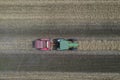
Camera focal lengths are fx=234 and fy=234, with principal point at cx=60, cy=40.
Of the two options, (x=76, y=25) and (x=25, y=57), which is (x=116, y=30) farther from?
(x=25, y=57)

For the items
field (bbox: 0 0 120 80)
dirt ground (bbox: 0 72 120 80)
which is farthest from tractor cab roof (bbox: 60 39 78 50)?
dirt ground (bbox: 0 72 120 80)

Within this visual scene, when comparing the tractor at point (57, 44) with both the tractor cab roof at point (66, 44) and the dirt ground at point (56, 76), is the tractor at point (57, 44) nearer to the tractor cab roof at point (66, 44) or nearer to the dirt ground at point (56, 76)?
the tractor cab roof at point (66, 44)

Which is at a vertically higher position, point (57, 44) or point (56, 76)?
point (57, 44)

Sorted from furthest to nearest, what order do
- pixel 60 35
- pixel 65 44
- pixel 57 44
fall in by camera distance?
pixel 60 35 < pixel 57 44 < pixel 65 44

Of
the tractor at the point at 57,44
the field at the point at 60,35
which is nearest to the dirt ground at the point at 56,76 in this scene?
the field at the point at 60,35

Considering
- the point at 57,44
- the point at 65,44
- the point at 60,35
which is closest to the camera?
the point at 65,44

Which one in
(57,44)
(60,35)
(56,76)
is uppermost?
(60,35)

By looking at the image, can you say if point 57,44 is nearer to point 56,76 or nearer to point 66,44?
point 66,44

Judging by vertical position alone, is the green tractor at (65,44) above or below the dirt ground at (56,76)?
above

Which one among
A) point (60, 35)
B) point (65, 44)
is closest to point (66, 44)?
point (65, 44)

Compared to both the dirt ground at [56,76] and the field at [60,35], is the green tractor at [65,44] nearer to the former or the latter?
the field at [60,35]
